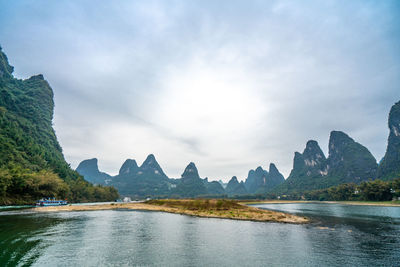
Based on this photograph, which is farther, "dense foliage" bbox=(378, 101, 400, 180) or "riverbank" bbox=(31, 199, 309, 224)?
"dense foliage" bbox=(378, 101, 400, 180)

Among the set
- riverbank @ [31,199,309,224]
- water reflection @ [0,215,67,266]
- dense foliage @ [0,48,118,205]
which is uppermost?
dense foliage @ [0,48,118,205]

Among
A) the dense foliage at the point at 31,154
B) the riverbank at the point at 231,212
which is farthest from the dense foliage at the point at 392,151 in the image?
the dense foliage at the point at 31,154

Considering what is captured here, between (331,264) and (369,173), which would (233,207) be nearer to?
(331,264)

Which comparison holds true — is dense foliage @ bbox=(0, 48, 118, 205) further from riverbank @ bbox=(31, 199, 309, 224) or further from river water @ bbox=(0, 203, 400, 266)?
river water @ bbox=(0, 203, 400, 266)

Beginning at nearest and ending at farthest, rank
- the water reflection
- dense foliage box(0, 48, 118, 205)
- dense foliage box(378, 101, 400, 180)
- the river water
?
the water reflection → the river water → dense foliage box(0, 48, 118, 205) → dense foliage box(378, 101, 400, 180)

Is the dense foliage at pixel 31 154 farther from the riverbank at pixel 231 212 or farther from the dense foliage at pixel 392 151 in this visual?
the dense foliage at pixel 392 151

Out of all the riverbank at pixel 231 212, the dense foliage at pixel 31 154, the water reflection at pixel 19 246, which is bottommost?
the riverbank at pixel 231 212

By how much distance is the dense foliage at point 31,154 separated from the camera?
233 ft

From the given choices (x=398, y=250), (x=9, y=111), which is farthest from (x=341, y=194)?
(x=9, y=111)

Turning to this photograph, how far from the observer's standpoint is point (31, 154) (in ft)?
323

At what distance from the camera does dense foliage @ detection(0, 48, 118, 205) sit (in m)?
71.1

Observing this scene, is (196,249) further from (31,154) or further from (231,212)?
(31,154)

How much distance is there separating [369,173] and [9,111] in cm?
27817

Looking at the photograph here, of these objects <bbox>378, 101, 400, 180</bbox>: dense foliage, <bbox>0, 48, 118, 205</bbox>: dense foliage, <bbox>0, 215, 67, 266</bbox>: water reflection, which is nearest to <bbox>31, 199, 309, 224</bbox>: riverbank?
<bbox>0, 48, 118, 205</bbox>: dense foliage
